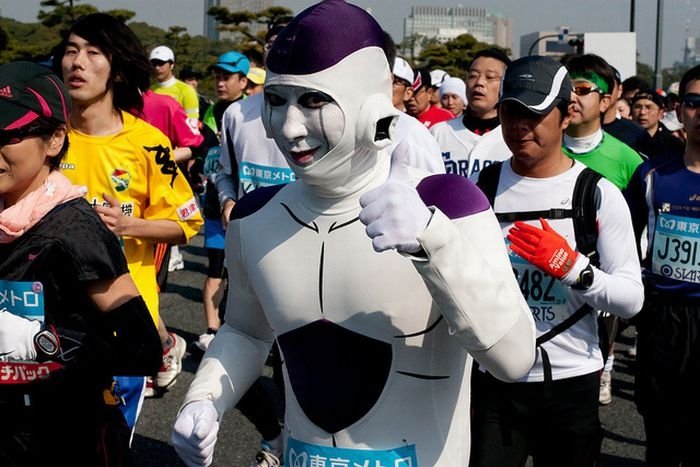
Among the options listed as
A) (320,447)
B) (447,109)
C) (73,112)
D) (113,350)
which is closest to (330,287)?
(320,447)

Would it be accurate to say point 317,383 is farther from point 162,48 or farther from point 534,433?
point 162,48

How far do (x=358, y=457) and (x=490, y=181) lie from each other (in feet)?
5.47

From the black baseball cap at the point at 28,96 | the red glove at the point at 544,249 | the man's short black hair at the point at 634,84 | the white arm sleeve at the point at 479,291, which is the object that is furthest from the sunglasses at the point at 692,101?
the man's short black hair at the point at 634,84

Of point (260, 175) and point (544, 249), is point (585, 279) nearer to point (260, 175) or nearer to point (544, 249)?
point (544, 249)

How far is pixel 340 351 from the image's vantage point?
2230 mm

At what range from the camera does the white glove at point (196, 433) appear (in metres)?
2.13

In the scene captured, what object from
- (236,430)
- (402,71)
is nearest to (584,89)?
(402,71)

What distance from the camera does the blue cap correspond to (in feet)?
25.9

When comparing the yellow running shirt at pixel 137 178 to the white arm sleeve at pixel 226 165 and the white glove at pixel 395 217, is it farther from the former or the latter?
the white glove at pixel 395 217

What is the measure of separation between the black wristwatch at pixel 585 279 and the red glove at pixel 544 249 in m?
0.05

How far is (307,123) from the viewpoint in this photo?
2129mm

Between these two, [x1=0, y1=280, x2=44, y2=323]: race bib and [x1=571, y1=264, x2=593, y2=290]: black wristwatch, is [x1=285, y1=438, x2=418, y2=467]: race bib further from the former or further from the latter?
[x1=571, y1=264, x2=593, y2=290]: black wristwatch

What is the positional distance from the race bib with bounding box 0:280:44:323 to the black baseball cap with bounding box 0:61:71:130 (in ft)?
1.45

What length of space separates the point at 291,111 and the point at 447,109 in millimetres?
8185
